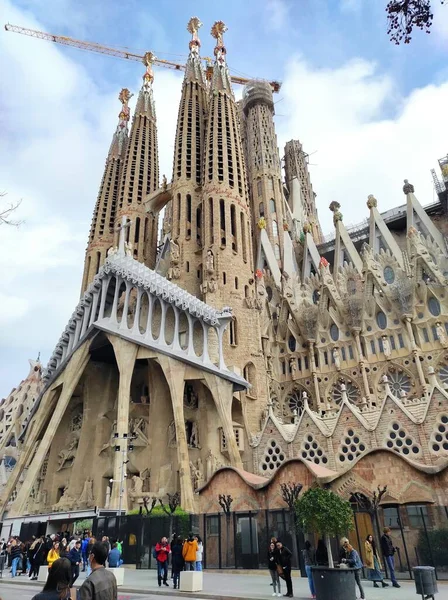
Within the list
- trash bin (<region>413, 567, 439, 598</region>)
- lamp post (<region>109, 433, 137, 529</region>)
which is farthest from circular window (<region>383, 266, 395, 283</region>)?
trash bin (<region>413, 567, 439, 598</region>)

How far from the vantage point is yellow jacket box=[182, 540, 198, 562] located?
929cm

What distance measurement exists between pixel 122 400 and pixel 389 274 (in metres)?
19.6

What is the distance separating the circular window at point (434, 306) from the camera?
27.0 metres

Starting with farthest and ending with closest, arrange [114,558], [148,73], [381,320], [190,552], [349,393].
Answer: [148,73], [381,320], [349,393], [114,558], [190,552]

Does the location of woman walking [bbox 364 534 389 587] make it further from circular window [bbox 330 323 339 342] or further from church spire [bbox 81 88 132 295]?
church spire [bbox 81 88 132 295]

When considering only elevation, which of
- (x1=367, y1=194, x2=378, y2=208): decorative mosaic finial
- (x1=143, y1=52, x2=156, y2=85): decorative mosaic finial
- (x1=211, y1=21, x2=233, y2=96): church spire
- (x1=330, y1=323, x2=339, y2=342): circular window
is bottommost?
(x1=330, y1=323, x2=339, y2=342): circular window

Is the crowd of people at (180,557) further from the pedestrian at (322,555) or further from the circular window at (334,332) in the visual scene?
the circular window at (334,332)

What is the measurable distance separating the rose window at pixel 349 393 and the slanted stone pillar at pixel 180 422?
1022 cm

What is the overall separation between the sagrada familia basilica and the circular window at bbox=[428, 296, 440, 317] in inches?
2.7

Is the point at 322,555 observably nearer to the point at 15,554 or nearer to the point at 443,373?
the point at 15,554

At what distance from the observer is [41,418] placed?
27.7 metres

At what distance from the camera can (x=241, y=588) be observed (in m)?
8.98

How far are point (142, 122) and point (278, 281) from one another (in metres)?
22.3

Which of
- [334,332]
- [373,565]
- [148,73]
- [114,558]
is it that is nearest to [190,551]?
[114,558]
